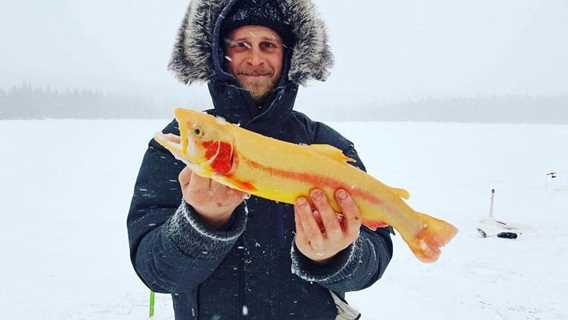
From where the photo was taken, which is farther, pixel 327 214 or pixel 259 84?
pixel 259 84

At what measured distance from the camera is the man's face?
3602 millimetres

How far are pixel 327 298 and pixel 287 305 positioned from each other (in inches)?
12.9

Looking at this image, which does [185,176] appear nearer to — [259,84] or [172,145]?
[172,145]

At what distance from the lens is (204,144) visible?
A: 2316 mm

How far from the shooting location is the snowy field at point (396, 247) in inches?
380

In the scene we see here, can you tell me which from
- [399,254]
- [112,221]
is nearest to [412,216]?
[399,254]

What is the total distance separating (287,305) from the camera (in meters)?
3.09

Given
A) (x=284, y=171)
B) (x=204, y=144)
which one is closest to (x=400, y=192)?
(x=284, y=171)

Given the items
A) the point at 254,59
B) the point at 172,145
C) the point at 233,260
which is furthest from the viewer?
the point at 254,59

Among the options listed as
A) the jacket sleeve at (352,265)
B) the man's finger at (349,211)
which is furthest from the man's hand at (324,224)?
the jacket sleeve at (352,265)

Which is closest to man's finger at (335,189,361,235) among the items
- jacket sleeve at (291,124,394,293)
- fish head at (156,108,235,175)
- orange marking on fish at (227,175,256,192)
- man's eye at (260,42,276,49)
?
jacket sleeve at (291,124,394,293)

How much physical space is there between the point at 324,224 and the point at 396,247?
12541 mm

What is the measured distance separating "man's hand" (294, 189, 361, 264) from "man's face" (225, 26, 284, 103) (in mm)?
1446

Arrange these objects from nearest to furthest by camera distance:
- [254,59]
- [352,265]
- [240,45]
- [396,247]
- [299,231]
Answer: [299,231] < [352,265] < [254,59] < [240,45] < [396,247]
